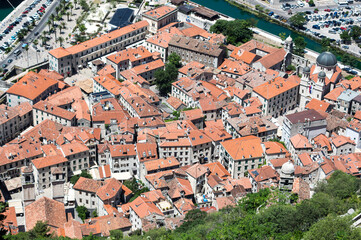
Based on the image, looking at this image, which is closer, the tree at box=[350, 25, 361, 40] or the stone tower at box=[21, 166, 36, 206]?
the stone tower at box=[21, 166, 36, 206]

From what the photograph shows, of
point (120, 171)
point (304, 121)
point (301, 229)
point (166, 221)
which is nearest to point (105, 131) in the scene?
point (120, 171)

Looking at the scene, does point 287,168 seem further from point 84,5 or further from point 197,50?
point 84,5

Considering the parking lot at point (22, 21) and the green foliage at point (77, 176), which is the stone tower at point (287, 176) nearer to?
the green foliage at point (77, 176)

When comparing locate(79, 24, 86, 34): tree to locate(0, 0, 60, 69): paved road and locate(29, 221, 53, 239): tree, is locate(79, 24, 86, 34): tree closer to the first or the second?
locate(0, 0, 60, 69): paved road

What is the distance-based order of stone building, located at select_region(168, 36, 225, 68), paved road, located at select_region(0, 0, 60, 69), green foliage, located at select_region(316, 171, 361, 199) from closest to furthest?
green foliage, located at select_region(316, 171, 361, 199)
stone building, located at select_region(168, 36, 225, 68)
paved road, located at select_region(0, 0, 60, 69)

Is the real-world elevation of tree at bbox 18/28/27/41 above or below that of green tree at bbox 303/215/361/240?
below

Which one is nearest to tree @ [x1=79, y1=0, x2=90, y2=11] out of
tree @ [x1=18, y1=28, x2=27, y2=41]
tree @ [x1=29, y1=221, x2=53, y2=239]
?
tree @ [x1=18, y1=28, x2=27, y2=41]

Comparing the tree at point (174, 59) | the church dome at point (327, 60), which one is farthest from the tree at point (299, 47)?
the tree at point (174, 59)
